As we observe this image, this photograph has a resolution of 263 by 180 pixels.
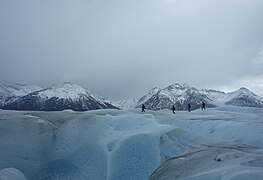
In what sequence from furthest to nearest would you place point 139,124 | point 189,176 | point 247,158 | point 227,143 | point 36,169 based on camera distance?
point 139,124, point 36,169, point 227,143, point 247,158, point 189,176

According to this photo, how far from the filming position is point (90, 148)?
17672 millimetres

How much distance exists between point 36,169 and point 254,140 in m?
10.8

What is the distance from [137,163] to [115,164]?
103cm

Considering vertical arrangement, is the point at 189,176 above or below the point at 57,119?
below

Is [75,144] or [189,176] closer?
[189,176]

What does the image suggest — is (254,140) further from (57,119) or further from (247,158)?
(57,119)

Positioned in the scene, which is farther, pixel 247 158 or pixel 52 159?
pixel 52 159

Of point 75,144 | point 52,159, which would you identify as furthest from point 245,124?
point 52,159

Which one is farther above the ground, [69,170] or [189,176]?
[189,176]

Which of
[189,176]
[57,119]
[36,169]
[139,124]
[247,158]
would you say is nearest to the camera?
[189,176]

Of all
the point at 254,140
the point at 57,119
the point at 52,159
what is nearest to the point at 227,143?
the point at 254,140

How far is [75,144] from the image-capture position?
Result: 18.1 m

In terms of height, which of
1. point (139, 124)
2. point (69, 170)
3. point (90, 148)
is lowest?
point (69, 170)

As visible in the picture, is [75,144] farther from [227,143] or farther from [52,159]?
[227,143]
